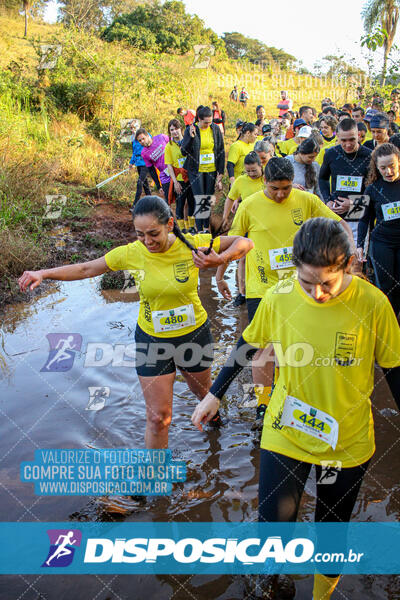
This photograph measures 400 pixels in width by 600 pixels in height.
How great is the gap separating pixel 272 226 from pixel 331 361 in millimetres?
2102

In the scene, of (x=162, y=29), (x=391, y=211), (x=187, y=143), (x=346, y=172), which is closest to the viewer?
(x=391, y=211)

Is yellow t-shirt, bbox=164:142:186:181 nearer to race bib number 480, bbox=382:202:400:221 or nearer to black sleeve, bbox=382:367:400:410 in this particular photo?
race bib number 480, bbox=382:202:400:221

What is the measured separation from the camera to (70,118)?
50.9 feet

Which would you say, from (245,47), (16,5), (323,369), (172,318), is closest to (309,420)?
(323,369)

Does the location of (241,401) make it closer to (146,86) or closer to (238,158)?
(238,158)

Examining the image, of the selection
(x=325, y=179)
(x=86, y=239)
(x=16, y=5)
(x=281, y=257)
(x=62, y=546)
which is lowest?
(x=62, y=546)

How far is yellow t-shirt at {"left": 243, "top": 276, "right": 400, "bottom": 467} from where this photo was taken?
2.12 m

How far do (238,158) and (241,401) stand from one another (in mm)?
4861

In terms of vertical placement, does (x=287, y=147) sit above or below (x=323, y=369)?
above

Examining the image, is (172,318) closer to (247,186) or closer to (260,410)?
(260,410)

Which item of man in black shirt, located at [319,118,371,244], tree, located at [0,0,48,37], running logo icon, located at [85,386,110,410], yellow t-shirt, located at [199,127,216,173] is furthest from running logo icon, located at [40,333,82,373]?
tree, located at [0,0,48,37]

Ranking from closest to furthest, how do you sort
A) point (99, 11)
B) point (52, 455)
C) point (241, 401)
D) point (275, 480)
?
point (275, 480), point (52, 455), point (241, 401), point (99, 11)

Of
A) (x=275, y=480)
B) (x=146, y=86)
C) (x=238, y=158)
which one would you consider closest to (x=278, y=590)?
(x=275, y=480)

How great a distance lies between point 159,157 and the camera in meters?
10.1
